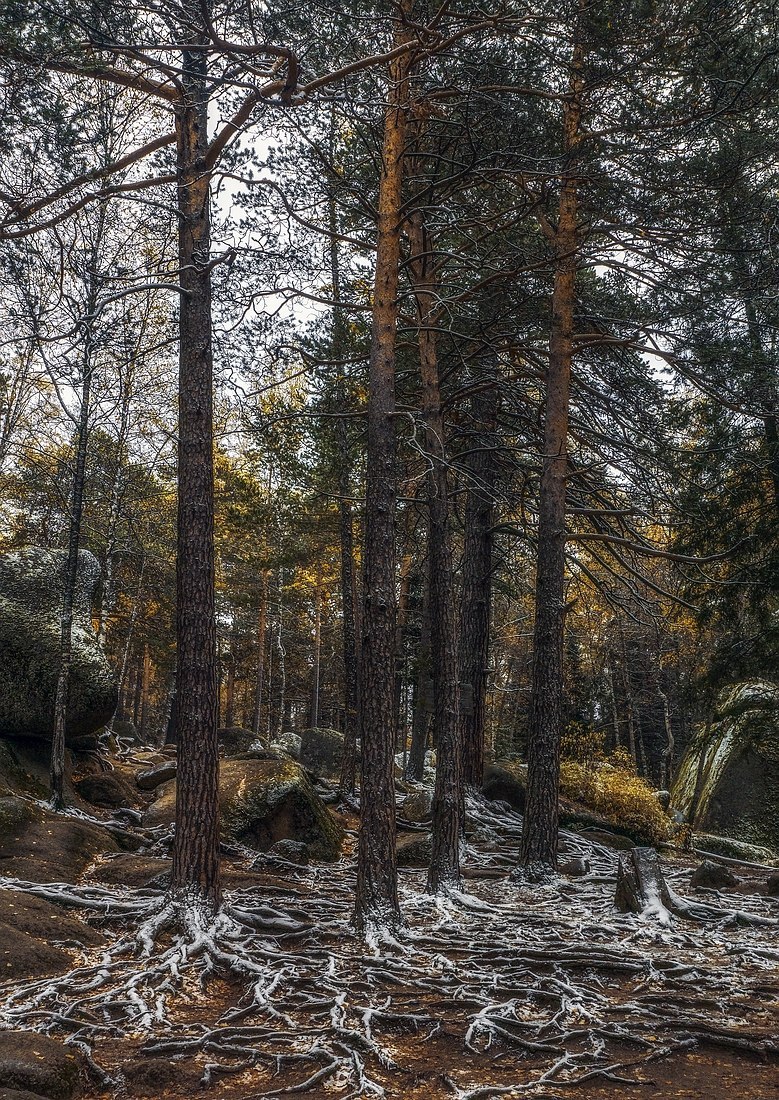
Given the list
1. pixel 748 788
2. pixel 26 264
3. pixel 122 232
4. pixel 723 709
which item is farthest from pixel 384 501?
pixel 723 709

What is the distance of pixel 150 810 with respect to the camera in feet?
35.1

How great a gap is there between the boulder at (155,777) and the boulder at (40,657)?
4.96ft

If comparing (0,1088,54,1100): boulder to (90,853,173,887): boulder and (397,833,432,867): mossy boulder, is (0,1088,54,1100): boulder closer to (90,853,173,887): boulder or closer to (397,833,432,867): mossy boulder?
(90,853,173,887): boulder

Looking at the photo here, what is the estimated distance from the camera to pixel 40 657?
1095 centimetres

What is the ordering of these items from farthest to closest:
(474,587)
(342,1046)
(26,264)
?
(474,587)
(26,264)
(342,1046)

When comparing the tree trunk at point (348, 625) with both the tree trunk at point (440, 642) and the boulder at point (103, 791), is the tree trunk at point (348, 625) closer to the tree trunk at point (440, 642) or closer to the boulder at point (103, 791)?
the tree trunk at point (440, 642)

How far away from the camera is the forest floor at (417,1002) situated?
407 cm

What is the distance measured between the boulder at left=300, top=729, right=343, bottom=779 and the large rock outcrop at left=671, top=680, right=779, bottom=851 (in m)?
8.99

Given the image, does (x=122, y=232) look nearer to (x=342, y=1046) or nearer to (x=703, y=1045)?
(x=342, y=1046)

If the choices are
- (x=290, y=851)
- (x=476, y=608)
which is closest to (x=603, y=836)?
(x=476, y=608)

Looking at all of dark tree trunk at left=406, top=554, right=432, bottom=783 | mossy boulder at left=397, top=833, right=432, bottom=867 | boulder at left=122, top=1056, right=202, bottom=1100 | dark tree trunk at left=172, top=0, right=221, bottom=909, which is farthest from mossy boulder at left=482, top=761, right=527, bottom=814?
boulder at left=122, top=1056, right=202, bottom=1100

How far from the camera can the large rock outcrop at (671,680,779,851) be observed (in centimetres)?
1326

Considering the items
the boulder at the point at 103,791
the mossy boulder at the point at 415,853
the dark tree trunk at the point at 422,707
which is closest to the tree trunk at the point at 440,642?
the mossy boulder at the point at 415,853

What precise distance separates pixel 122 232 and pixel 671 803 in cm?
1519
